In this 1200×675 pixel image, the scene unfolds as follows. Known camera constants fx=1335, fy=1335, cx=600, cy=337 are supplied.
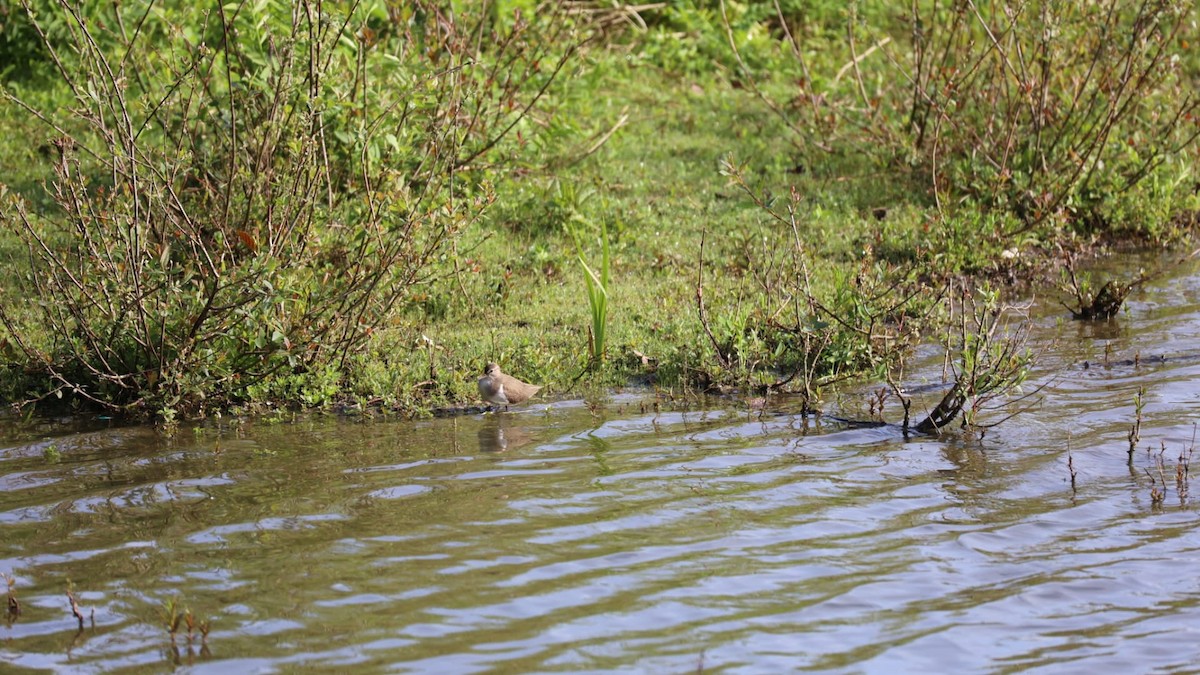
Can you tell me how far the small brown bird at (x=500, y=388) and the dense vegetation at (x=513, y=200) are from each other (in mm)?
284

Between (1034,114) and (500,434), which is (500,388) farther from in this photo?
(1034,114)

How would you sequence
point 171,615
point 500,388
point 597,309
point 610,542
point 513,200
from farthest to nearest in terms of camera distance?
point 513,200
point 597,309
point 500,388
point 610,542
point 171,615

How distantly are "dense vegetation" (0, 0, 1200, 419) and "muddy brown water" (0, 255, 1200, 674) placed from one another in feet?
1.39

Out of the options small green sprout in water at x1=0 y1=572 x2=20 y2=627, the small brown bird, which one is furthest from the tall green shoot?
small green sprout in water at x1=0 y1=572 x2=20 y2=627

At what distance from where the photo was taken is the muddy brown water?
4.25 m

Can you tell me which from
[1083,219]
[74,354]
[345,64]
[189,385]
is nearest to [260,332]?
[189,385]

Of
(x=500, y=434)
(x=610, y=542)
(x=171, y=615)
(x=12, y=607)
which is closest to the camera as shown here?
(x=171, y=615)

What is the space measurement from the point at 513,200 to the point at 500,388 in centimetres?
289

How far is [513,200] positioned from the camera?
30.4 feet

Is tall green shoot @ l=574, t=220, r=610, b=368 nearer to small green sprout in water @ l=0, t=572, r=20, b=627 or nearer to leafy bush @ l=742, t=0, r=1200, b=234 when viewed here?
leafy bush @ l=742, t=0, r=1200, b=234

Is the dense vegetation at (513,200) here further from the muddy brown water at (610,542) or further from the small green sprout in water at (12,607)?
the small green sprout in water at (12,607)

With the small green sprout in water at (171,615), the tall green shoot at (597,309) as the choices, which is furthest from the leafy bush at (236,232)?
the small green sprout in water at (171,615)

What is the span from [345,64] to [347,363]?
2233 mm

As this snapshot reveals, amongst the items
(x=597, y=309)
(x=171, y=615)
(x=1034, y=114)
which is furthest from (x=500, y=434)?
(x=1034, y=114)
